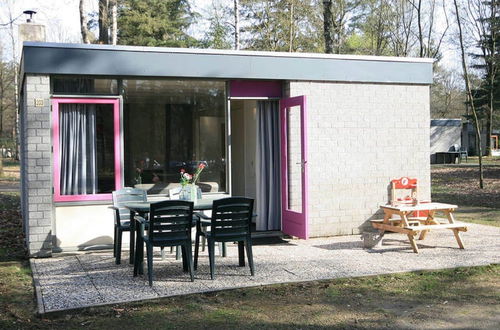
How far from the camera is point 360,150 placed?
9.80 m

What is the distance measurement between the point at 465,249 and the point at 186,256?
166 inches

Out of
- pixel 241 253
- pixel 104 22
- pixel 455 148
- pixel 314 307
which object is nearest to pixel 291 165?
pixel 241 253

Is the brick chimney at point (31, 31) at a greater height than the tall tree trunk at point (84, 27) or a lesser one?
lesser

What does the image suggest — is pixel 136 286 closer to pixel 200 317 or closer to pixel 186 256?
pixel 186 256

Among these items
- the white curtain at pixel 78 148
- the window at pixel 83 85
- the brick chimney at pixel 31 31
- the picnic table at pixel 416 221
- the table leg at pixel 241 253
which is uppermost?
the brick chimney at pixel 31 31

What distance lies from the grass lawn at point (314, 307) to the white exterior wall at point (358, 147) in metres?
2.99

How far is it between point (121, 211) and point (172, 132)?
1759 mm

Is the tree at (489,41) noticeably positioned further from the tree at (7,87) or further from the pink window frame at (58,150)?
the tree at (7,87)

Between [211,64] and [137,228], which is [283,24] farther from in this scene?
[137,228]

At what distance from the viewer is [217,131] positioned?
9336mm

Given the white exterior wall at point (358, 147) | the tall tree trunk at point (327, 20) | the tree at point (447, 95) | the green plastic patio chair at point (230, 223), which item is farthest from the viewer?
the tree at point (447, 95)

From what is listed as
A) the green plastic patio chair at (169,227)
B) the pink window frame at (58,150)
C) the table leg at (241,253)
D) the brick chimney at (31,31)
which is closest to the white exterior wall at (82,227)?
the pink window frame at (58,150)

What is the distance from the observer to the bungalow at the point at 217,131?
819 cm

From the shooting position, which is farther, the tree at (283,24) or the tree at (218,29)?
the tree at (218,29)
